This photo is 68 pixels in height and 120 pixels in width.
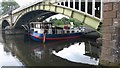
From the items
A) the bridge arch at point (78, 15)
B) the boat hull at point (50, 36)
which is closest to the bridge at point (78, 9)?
the bridge arch at point (78, 15)

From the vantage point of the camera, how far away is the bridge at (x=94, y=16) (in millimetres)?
8086

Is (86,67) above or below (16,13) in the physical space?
below

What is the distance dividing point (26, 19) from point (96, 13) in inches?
905

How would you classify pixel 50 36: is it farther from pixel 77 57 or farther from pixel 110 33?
pixel 110 33

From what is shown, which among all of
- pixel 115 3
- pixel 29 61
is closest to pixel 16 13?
pixel 29 61

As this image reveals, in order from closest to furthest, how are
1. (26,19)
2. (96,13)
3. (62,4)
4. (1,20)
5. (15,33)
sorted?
(96,13)
(62,4)
(26,19)
(15,33)
(1,20)

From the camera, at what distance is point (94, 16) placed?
54.4 ft

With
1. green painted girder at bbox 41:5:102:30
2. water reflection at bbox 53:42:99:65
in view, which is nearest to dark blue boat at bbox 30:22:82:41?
green painted girder at bbox 41:5:102:30

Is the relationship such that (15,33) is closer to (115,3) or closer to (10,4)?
(115,3)

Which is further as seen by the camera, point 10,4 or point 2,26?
point 10,4

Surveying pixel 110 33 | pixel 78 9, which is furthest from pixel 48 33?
pixel 110 33

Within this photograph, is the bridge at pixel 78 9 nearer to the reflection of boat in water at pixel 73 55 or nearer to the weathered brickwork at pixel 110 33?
the reflection of boat in water at pixel 73 55

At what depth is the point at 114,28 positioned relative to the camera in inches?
320

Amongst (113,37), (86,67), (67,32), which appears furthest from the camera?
(67,32)
